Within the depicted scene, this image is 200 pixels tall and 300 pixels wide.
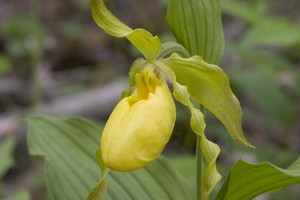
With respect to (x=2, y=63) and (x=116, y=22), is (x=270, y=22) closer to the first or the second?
(x=116, y=22)

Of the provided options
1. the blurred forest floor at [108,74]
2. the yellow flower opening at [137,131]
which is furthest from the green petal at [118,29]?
the blurred forest floor at [108,74]

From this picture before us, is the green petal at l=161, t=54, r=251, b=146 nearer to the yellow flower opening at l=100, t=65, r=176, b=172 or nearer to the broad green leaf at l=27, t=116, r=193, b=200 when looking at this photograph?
the yellow flower opening at l=100, t=65, r=176, b=172

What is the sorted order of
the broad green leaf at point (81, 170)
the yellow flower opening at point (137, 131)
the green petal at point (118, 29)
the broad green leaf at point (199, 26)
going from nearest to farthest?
the yellow flower opening at point (137, 131)
the green petal at point (118, 29)
the broad green leaf at point (199, 26)
the broad green leaf at point (81, 170)

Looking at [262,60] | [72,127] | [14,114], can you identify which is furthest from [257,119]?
[72,127]

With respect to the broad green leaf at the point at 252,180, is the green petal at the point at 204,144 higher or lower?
higher

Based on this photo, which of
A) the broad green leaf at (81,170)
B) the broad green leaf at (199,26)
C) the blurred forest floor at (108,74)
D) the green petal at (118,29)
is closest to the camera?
the green petal at (118,29)

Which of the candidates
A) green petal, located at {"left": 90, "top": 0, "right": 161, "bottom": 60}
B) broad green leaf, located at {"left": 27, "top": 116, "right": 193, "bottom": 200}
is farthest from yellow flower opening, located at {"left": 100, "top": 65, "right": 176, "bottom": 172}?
broad green leaf, located at {"left": 27, "top": 116, "right": 193, "bottom": 200}

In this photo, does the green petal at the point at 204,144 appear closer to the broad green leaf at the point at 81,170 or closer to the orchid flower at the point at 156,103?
the orchid flower at the point at 156,103
